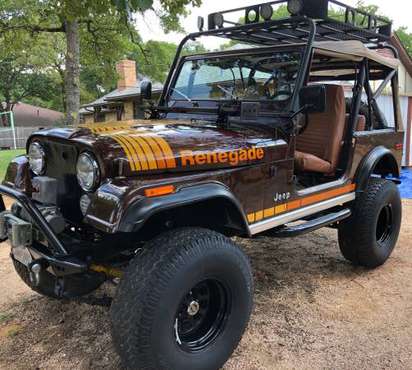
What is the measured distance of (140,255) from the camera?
249 centimetres

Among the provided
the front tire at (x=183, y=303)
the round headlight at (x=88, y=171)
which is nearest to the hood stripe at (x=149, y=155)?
the round headlight at (x=88, y=171)

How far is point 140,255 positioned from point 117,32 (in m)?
9.31

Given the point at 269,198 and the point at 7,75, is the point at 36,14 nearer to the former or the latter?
the point at 269,198

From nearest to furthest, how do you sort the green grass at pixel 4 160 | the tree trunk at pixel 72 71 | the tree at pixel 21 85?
the tree trunk at pixel 72 71 < the green grass at pixel 4 160 < the tree at pixel 21 85

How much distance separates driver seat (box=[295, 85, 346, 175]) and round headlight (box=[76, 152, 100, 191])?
2.05 meters

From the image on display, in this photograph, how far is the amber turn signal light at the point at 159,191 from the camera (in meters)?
2.39

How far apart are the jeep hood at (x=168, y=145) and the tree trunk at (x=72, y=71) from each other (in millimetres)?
6224

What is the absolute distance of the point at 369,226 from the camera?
4.25m

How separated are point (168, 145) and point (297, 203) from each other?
1.26m

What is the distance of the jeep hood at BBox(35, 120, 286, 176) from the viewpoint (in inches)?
98.2

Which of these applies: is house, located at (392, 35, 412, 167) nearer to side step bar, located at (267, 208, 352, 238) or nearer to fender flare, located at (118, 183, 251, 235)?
side step bar, located at (267, 208, 352, 238)

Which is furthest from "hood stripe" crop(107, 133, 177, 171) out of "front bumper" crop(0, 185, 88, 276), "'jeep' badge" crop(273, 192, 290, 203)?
"'jeep' badge" crop(273, 192, 290, 203)

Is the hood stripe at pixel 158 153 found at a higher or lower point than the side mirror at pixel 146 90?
lower

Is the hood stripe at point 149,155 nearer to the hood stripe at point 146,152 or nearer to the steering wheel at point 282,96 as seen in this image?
the hood stripe at point 146,152
